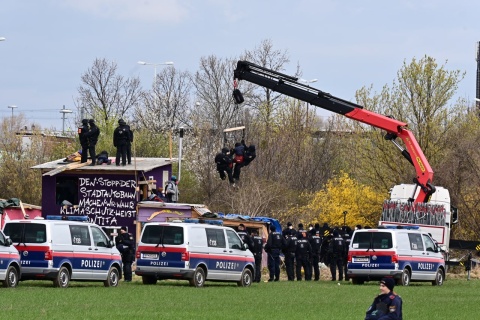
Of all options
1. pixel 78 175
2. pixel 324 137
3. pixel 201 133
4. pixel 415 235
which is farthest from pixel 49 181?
pixel 324 137

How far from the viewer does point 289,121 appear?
7794 cm

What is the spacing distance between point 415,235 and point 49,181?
17.5m

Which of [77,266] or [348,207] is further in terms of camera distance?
[348,207]

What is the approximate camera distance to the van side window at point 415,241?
126ft

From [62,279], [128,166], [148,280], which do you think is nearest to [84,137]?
[128,166]

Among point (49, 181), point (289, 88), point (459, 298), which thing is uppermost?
point (289, 88)

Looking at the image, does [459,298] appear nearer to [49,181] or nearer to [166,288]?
[166,288]

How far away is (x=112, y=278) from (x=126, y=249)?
3026 millimetres

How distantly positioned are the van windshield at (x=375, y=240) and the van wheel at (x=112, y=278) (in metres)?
8.49

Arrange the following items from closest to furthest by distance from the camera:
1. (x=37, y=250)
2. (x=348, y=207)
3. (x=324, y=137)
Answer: (x=37, y=250), (x=348, y=207), (x=324, y=137)

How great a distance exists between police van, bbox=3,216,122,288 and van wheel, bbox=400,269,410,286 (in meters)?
9.95

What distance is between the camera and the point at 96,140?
156ft

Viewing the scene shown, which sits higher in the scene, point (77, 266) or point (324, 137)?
point (324, 137)

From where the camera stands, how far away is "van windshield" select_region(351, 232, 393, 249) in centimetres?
3766
